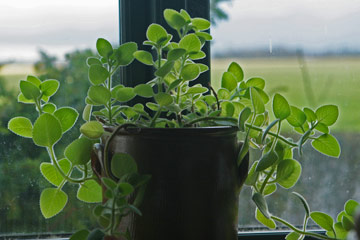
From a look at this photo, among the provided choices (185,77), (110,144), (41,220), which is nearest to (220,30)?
(185,77)

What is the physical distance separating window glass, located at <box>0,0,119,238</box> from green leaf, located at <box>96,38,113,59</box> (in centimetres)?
23

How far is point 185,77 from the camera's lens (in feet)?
2.36

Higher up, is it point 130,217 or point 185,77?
point 185,77

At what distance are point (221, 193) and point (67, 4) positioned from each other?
0.51 metres

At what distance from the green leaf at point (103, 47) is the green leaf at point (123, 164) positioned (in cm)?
17

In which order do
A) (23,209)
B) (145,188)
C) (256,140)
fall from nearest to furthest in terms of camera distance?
(145,188) < (256,140) < (23,209)

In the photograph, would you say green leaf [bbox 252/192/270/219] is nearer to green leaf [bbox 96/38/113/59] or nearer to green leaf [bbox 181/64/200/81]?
green leaf [bbox 181/64/200/81]

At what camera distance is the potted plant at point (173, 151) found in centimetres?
64

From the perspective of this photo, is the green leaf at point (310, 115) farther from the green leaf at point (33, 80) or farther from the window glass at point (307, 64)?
the green leaf at point (33, 80)

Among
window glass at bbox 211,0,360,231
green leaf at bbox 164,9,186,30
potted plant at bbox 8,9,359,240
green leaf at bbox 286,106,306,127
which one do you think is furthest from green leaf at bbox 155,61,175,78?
window glass at bbox 211,0,360,231

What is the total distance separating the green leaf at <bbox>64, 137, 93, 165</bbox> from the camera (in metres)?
0.71

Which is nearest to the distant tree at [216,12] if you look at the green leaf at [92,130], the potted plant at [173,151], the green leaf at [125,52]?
the potted plant at [173,151]

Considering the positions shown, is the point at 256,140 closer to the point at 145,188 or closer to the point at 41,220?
the point at 145,188

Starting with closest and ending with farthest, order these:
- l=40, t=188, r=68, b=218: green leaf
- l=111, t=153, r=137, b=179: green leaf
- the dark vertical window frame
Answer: l=111, t=153, r=137, b=179: green leaf → l=40, t=188, r=68, b=218: green leaf → the dark vertical window frame
